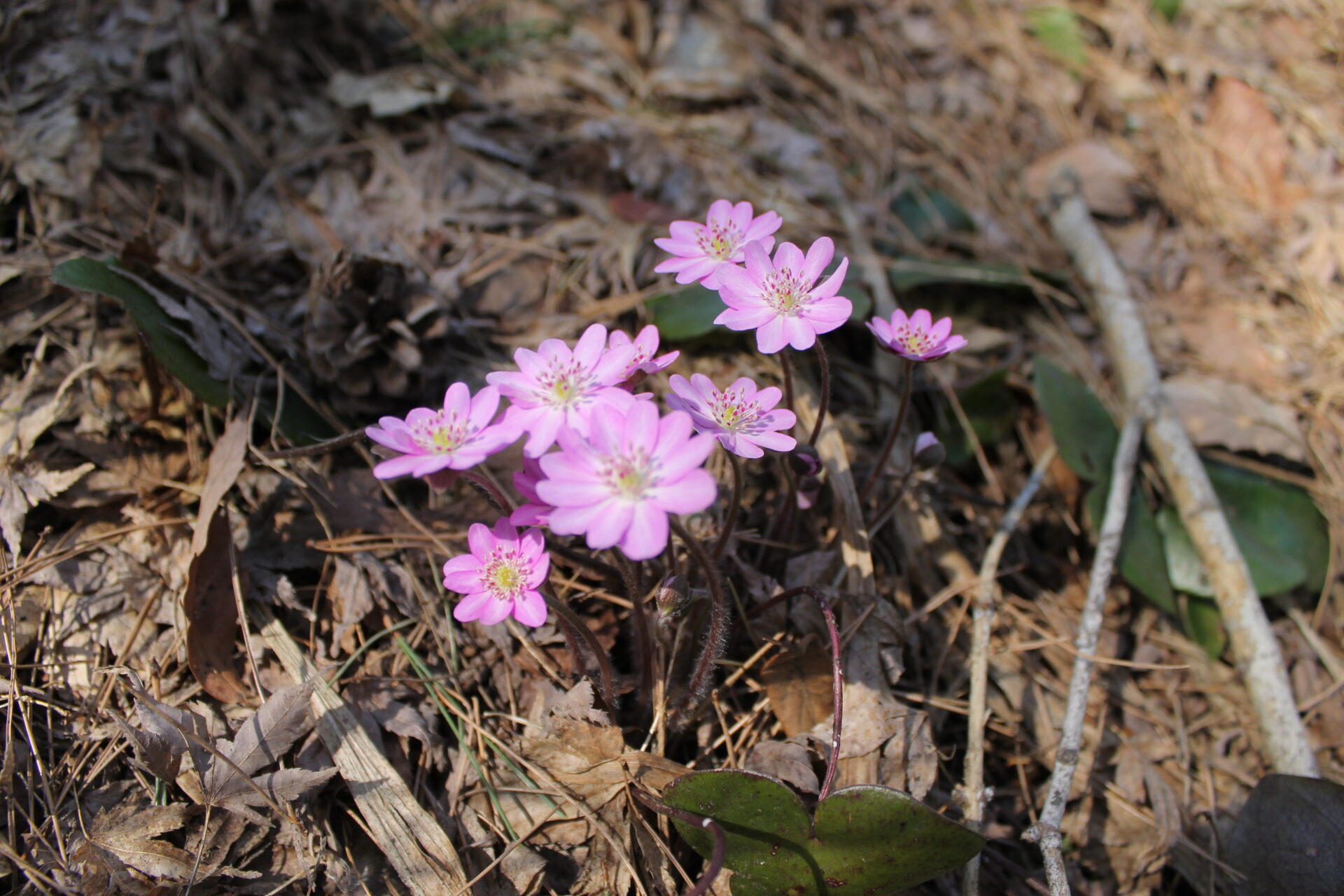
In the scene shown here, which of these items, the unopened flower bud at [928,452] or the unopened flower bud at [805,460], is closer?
the unopened flower bud at [805,460]

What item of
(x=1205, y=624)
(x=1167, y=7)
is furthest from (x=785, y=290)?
(x=1167, y=7)

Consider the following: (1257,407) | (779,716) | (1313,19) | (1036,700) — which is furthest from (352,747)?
(1313,19)

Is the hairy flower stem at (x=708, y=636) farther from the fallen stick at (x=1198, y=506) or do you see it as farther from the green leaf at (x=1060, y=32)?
the green leaf at (x=1060, y=32)

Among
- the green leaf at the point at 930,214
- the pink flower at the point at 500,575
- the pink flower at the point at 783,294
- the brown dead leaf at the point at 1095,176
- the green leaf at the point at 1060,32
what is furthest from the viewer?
the green leaf at the point at 1060,32

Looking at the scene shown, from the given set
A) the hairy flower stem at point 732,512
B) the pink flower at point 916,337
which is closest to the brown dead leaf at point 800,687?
the hairy flower stem at point 732,512

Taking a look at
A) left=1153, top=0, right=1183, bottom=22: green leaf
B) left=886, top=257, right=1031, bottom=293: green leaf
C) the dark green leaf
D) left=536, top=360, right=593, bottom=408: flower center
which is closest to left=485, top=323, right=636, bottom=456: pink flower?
left=536, top=360, right=593, bottom=408: flower center

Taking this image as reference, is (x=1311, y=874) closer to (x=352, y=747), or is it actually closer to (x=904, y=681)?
(x=904, y=681)
